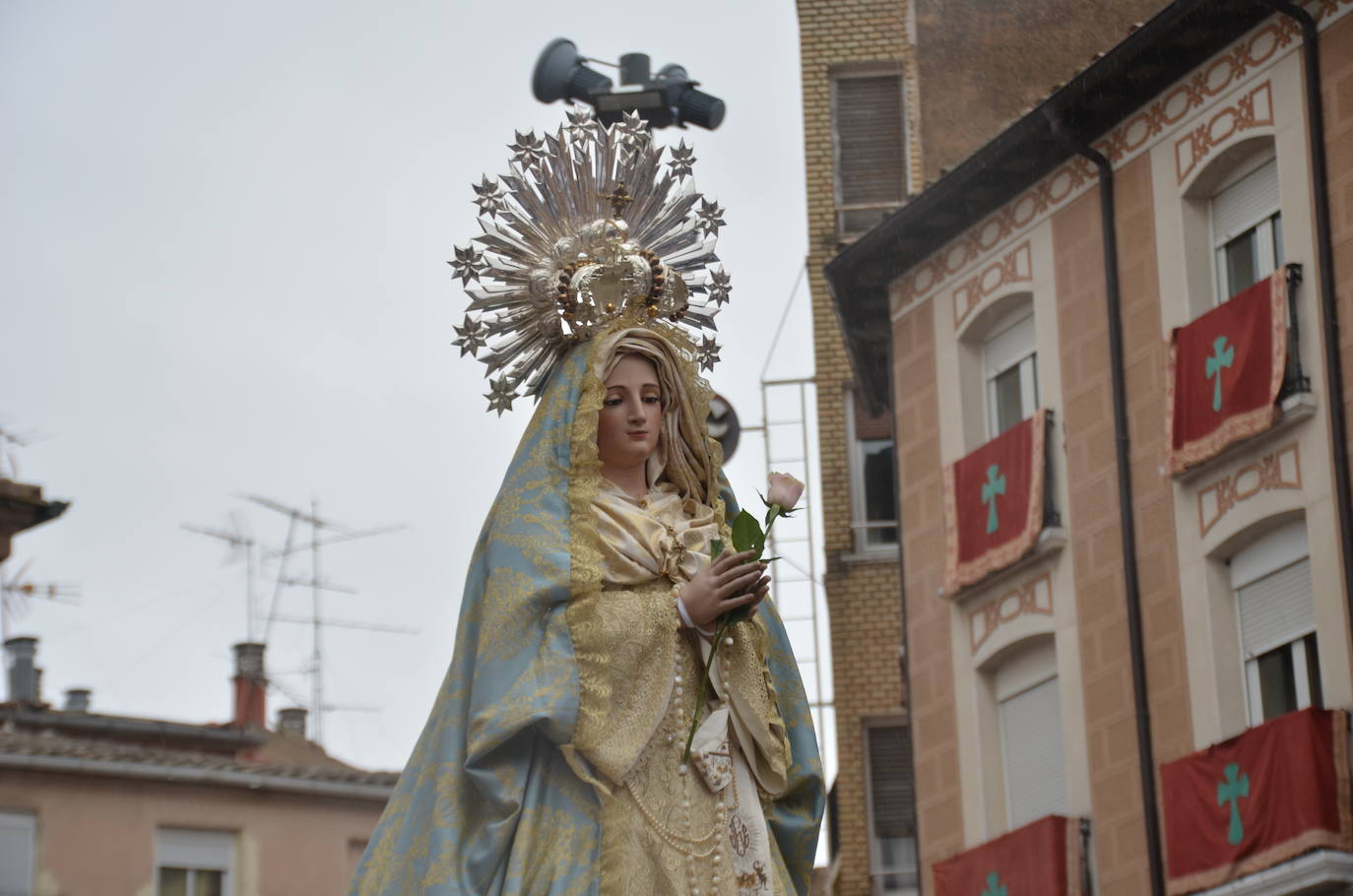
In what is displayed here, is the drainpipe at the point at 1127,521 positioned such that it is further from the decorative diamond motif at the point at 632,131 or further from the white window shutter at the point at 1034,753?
the decorative diamond motif at the point at 632,131

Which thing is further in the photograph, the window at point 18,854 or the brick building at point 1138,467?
the window at point 18,854

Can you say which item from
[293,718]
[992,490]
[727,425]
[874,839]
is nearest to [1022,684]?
[992,490]

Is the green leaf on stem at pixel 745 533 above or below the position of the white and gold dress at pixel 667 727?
above

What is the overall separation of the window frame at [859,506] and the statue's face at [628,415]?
2668 cm

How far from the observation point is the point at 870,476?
39.4 m

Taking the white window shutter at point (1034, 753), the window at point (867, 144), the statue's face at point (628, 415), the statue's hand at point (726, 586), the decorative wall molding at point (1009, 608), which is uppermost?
the window at point (867, 144)

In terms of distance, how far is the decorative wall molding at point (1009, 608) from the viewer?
90.4ft

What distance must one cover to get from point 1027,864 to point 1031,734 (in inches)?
57.1

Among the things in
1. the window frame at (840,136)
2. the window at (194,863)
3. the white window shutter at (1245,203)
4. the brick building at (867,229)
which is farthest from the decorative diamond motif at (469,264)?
the window at (194,863)

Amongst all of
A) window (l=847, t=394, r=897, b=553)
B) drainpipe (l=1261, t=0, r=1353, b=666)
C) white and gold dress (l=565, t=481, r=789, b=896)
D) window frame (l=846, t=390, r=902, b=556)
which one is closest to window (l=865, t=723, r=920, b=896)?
window frame (l=846, t=390, r=902, b=556)

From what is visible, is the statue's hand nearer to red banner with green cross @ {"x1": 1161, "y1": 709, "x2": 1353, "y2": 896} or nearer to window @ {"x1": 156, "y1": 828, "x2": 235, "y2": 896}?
red banner with green cross @ {"x1": 1161, "y1": 709, "x2": 1353, "y2": 896}

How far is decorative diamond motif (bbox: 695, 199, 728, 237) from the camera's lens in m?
11.7

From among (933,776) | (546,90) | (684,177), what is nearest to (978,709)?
(933,776)

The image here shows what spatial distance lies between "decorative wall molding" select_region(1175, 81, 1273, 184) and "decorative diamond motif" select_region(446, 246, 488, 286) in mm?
14444
